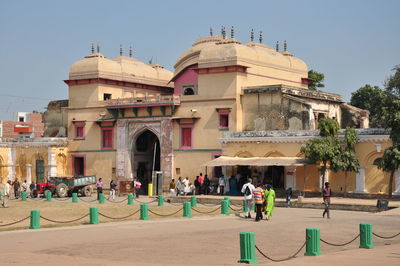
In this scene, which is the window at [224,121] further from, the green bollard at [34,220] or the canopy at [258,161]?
the green bollard at [34,220]

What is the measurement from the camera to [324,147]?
107 feet

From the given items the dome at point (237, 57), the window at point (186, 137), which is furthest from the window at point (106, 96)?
the window at point (186, 137)

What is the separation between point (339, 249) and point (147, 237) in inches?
213

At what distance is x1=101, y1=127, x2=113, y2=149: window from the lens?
44.2 metres

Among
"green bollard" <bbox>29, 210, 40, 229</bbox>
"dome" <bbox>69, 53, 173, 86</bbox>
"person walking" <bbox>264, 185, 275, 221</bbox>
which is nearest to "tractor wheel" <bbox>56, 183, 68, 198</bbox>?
"dome" <bbox>69, 53, 173, 86</bbox>

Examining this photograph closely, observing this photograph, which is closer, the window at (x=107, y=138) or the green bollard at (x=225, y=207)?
the green bollard at (x=225, y=207)

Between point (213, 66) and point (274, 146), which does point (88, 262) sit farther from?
point (213, 66)

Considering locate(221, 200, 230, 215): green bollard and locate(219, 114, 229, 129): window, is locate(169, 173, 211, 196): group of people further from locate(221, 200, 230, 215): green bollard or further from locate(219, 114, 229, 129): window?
locate(221, 200, 230, 215): green bollard

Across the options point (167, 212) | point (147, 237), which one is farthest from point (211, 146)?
point (147, 237)

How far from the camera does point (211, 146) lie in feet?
131

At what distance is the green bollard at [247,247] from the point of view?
13719 millimetres

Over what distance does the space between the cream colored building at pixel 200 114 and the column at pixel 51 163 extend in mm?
1130

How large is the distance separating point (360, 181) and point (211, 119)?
1009 centimetres

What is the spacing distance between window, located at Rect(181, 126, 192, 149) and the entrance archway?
11.4 ft
